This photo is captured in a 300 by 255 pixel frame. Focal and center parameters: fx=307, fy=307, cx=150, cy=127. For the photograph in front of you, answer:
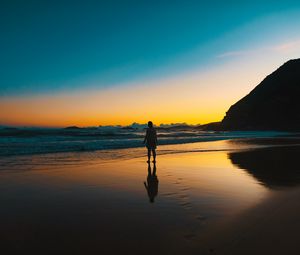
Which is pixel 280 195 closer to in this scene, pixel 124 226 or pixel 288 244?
pixel 288 244

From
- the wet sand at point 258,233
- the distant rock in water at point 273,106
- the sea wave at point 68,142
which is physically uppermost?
the distant rock in water at point 273,106

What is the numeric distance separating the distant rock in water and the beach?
82.7 meters

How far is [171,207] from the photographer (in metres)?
6.92

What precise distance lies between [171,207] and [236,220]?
5.18ft

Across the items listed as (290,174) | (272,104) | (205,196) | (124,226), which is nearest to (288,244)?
(124,226)

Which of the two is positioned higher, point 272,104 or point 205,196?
point 272,104

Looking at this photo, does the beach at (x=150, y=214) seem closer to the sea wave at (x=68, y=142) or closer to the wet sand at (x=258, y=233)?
the wet sand at (x=258, y=233)

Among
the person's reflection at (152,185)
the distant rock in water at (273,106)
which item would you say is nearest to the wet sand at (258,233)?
the person's reflection at (152,185)

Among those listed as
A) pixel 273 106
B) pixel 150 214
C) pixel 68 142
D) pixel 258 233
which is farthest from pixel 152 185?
pixel 273 106

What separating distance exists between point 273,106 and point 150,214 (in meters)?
101

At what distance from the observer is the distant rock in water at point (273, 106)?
9206 cm

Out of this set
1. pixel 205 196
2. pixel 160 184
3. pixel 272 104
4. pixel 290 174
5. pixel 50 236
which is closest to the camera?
pixel 50 236

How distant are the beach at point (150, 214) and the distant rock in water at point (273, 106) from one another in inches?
3257

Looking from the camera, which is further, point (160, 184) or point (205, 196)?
point (160, 184)
